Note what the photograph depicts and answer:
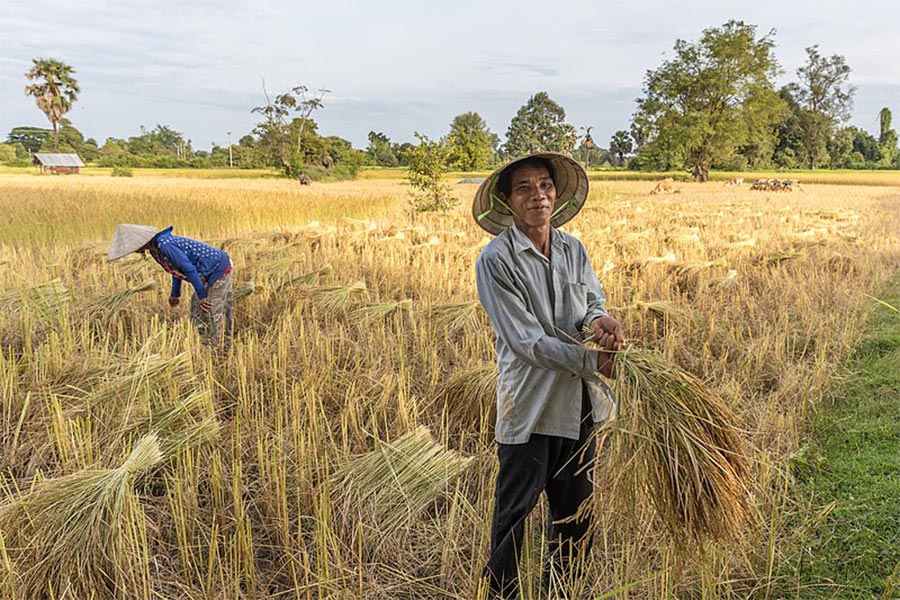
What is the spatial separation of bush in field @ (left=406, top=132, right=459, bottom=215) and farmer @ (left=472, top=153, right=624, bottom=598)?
905cm

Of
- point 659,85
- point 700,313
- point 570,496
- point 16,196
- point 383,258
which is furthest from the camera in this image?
point 659,85

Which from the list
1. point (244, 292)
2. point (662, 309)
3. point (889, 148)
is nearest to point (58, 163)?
point (244, 292)

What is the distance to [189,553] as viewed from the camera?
1896 millimetres

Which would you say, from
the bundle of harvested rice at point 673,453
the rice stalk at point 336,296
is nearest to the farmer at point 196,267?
the rice stalk at point 336,296

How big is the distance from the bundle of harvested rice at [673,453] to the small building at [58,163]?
4672 cm

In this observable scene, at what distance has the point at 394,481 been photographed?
2.16 meters

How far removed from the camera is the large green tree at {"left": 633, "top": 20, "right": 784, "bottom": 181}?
3159 centimetres

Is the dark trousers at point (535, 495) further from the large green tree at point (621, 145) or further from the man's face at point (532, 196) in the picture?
the large green tree at point (621, 145)

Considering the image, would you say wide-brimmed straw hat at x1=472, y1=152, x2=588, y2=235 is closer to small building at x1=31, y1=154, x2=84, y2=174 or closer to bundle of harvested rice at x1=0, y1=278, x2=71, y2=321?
bundle of harvested rice at x1=0, y1=278, x2=71, y2=321

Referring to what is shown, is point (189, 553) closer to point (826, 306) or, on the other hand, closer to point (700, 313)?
point (700, 313)

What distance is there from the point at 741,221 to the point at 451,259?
5.84 m

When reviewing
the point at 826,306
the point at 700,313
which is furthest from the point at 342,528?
the point at 826,306

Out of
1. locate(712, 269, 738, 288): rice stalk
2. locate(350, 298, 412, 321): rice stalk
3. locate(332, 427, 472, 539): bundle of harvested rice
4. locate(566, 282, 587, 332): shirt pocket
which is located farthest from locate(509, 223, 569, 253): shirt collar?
locate(712, 269, 738, 288): rice stalk

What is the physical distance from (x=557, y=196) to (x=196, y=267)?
266cm
